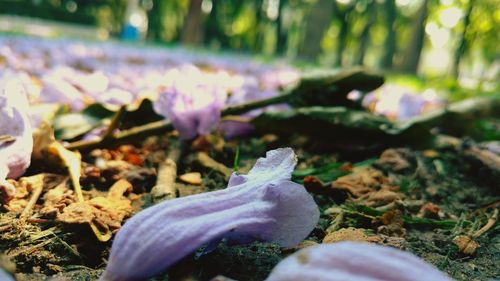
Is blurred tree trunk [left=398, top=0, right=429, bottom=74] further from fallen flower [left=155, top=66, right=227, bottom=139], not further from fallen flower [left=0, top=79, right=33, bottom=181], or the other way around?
fallen flower [left=0, top=79, right=33, bottom=181]

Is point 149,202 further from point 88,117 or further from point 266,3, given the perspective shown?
point 266,3

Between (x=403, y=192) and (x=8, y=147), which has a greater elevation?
(x=8, y=147)

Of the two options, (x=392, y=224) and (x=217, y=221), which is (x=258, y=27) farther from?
(x=217, y=221)

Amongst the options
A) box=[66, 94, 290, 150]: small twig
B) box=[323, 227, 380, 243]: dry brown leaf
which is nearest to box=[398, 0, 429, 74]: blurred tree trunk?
box=[66, 94, 290, 150]: small twig

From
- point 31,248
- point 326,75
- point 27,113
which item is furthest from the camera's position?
point 326,75

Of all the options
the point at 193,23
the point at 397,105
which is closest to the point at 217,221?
the point at 397,105

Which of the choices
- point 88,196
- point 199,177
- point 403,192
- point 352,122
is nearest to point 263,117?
point 352,122
